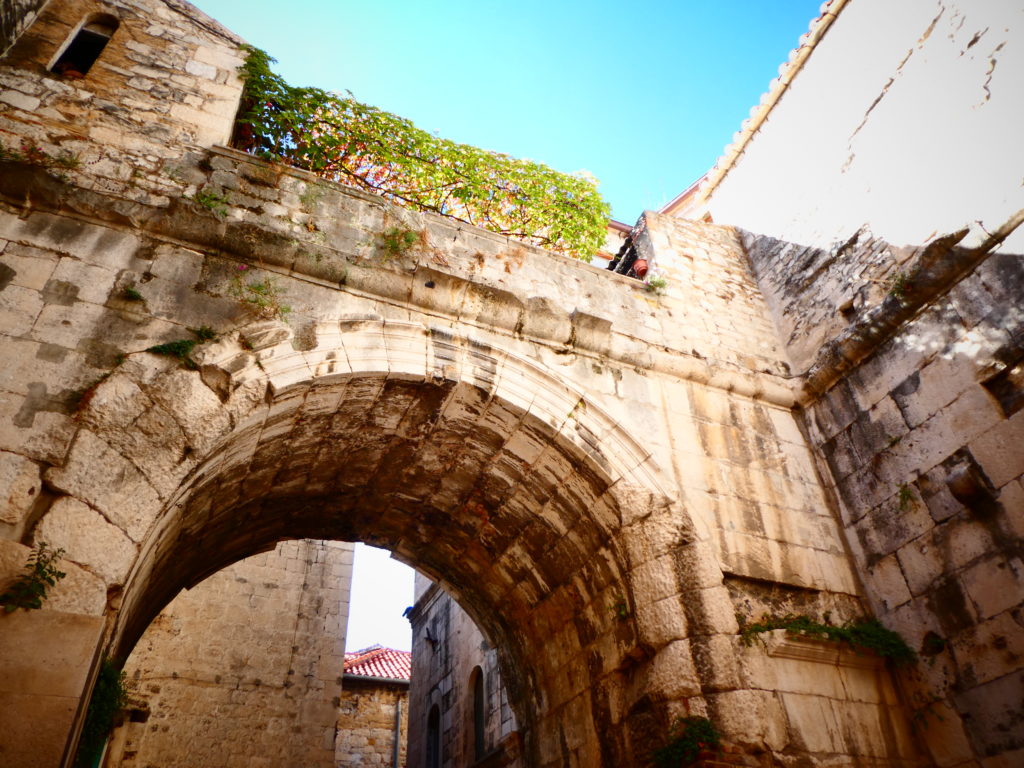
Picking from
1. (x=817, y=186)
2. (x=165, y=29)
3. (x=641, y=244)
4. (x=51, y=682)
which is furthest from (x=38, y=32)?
(x=817, y=186)

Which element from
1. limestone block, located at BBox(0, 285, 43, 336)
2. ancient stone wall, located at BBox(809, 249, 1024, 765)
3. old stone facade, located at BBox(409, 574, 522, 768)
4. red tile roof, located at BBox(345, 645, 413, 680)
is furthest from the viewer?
red tile roof, located at BBox(345, 645, 413, 680)

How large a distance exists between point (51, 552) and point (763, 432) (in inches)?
181

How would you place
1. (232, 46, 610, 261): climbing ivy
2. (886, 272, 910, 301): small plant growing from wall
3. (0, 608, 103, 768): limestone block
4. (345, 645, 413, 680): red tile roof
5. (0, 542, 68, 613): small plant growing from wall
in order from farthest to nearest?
(345, 645, 413, 680): red tile roof → (232, 46, 610, 261): climbing ivy → (886, 272, 910, 301): small plant growing from wall → (0, 542, 68, 613): small plant growing from wall → (0, 608, 103, 768): limestone block

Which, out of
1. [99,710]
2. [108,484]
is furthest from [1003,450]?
[99,710]

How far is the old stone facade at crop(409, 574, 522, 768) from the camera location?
9016 mm

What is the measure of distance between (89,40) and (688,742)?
6.29 m

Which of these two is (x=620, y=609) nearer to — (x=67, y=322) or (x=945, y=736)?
(x=945, y=736)

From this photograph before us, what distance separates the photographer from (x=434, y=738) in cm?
1165

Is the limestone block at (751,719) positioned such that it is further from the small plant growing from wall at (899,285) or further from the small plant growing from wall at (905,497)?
the small plant growing from wall at (899,285)

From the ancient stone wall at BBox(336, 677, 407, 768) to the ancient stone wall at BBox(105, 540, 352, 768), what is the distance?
6.28 metres

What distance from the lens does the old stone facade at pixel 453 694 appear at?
29.6 ft

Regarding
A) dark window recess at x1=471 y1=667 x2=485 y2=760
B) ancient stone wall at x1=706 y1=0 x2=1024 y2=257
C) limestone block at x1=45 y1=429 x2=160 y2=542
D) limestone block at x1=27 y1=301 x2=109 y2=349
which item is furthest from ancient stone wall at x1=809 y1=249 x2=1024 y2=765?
dark window recess at x1=471 y1=667 x2=485 y2=760

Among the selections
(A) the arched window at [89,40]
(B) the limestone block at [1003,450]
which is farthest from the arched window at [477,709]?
(A) the arched window at [89,40]

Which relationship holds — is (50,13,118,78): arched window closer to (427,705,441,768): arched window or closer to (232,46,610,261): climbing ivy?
(232,46,610,261): climbing ivy
